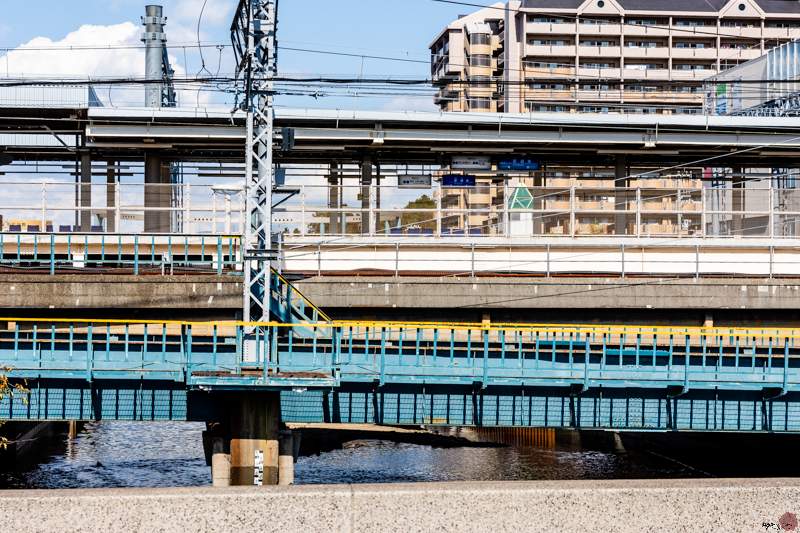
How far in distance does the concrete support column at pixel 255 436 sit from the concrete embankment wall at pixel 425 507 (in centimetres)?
1039

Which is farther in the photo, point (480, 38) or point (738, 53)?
point (738, 53)

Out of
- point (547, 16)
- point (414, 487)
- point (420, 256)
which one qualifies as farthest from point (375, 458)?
point (547, 16)

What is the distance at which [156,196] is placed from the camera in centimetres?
3419

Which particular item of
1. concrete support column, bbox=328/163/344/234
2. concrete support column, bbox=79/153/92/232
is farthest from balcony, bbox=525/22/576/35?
concrete support column, bbox=79/153/92/232

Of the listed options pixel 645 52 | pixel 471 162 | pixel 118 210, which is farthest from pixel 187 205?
pixel 645 52

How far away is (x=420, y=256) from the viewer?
31.6 m

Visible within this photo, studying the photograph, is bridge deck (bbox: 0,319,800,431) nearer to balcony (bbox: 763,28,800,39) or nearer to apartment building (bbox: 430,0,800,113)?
apartment building (bbox: 430,0,800,113)

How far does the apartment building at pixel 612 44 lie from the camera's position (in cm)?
9544

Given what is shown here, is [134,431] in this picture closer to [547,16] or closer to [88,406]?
[88,406]

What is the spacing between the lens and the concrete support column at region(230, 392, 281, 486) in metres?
19.9

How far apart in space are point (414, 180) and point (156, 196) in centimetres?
1055

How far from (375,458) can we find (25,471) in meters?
9.46

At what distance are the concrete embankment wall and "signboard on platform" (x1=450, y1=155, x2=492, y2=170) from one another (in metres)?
28.5

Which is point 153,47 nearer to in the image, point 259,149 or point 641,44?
point 259,149
